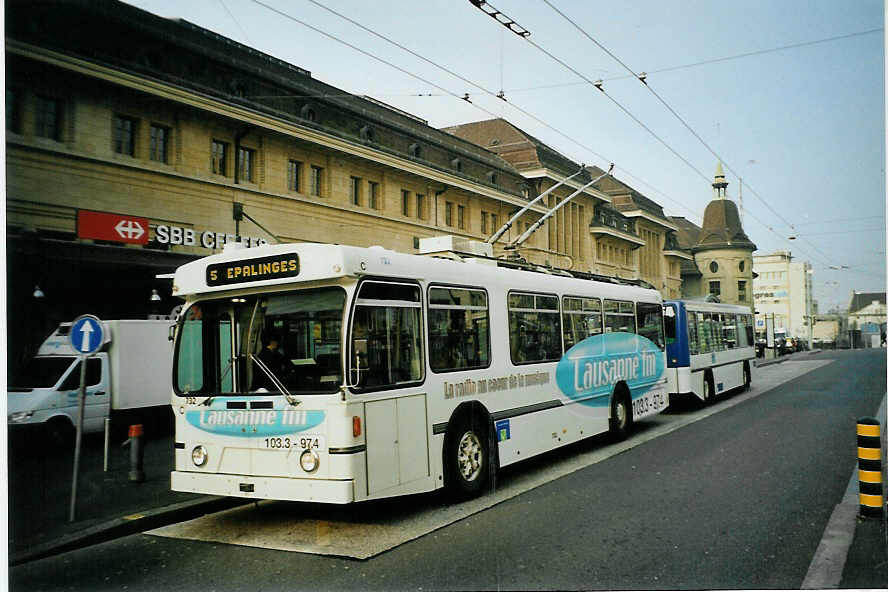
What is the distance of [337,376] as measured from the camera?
699cm

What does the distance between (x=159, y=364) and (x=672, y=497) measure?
1035cm

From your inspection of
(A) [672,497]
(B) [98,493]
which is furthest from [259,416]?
(A) [672,497]

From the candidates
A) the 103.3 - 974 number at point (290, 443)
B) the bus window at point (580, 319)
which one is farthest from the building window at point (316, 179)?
the 103.3 - 974 number at point (290, 443)

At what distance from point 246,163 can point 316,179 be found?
2504 millimetres

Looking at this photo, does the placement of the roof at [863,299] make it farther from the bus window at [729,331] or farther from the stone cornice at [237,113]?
the stone cornice at [237,113]

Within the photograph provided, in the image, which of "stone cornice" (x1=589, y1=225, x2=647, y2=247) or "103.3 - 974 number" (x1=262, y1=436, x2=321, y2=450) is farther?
"stone cornice" (x1=589, y1=225, x2=647, y2=247)

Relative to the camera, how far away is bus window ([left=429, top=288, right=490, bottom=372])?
323 inches

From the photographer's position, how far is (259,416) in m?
7.21

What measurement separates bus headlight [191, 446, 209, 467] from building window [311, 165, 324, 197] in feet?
44.8

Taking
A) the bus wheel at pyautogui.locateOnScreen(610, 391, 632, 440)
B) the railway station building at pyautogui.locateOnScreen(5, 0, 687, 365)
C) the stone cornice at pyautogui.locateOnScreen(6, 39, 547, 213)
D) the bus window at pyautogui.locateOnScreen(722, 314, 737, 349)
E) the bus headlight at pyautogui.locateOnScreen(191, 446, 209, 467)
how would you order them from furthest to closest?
the bus window at pyautogui.locateOnScreen(722, 314, 737, 349) < the bus wheel at pyautogui.locateOnScreen(610, 391, 632, 440) < the stone cornice at pyautogui.locateOnScreen(6, 39, 547, 213) < the railway station building at pyautogui.locateOnScreen(5, 0, 687, 365) < the bus headlight at pyautogui.locateOnScreen(191, 446, 209, 467)

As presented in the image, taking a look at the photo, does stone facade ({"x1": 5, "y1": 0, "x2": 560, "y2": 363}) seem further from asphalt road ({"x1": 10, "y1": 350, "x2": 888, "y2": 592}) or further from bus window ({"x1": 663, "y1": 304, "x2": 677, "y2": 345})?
bus window ({"x1": 663, "y1": 304, "x2": 677, "y2": 345})

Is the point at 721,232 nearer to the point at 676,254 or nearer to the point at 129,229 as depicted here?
the point at 676,254

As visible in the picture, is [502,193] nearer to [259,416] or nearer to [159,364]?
[159,364]

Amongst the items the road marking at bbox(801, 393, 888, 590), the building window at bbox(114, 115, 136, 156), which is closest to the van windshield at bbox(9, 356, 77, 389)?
the building window at bbox(114, 115, 136, 156)
